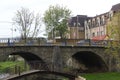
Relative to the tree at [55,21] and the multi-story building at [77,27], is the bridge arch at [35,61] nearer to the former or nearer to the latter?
the tree at [55,21]

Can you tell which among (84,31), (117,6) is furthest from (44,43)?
(84,31)

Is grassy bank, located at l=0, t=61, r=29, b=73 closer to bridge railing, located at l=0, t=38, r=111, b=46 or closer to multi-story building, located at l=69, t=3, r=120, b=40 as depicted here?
bridge railing, located at l=0, t=38, r=111, b=46

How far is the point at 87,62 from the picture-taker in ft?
241

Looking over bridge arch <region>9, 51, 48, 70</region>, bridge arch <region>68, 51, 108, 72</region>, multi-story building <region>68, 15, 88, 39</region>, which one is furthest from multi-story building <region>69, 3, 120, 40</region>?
bridge arch <region>9, 51, 48, 70</region>

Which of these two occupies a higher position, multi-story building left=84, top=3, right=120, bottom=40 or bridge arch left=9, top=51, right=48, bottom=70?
multi-story building left=84, top=3, right=120, bottom=40

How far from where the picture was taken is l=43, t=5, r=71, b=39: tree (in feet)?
299

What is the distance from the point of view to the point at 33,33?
91.4m

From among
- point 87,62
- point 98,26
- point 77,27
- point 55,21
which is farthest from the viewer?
point 77,27

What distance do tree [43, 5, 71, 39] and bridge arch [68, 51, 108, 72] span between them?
1698cm

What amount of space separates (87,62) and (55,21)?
21033 millimetres

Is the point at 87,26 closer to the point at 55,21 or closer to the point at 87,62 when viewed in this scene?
the point at 55,21

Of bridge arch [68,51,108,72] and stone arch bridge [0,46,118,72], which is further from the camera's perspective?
bridge arch [68,51,108,72]

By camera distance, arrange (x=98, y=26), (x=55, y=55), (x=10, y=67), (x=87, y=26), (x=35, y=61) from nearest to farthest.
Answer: (x=55, y=55) → (x=35, y=61) → (x=10, y=67) → (x=98, y=26) → (x=87, y=26)

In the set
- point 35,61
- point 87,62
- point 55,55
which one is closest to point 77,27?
point 87,62
